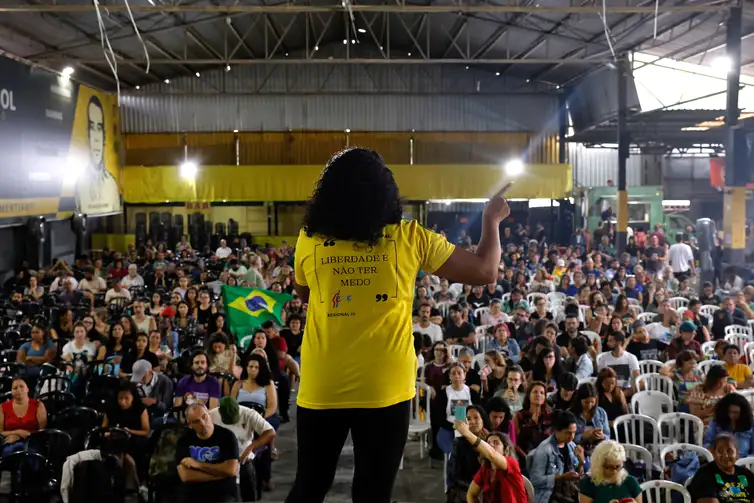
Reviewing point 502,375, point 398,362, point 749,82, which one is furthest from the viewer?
point 749,82

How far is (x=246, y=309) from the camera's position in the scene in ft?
31.7

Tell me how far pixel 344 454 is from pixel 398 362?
514 centimetres

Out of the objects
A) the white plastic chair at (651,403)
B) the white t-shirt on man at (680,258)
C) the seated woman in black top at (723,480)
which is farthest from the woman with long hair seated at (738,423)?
the white t-shirt on man at (680,258)

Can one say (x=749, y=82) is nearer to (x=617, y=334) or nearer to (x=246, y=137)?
(x=617, y=334)

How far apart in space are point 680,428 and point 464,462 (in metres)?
2.33

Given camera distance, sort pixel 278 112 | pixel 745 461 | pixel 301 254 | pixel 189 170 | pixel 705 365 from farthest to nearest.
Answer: pixel 278 112
pixel 189 170
pixel 705 365
pixel 745 461
pixel 301 254

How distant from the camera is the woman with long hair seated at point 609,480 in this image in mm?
4145

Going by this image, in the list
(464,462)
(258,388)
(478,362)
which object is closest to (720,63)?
(478,362)

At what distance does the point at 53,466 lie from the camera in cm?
549

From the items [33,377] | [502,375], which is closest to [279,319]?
[33,377]

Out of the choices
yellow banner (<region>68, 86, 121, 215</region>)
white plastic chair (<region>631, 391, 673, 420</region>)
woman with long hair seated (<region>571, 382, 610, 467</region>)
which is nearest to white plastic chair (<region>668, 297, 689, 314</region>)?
A: white plastic chair (<region>631, 391, 673, 420</region>)

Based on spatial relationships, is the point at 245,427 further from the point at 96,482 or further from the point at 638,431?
the point at 638,431

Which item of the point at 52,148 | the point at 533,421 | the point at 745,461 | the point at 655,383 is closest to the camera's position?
the point at 745,461

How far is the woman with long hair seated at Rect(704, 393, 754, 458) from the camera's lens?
5.32m
